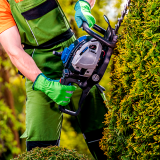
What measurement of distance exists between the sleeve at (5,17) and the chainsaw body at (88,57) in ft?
1.65

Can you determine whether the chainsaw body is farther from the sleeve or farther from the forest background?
the forest background

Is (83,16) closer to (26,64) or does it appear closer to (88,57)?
(88,57)

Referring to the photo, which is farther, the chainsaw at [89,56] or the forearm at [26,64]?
the forearm at [26,64]

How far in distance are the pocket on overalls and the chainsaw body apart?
0.28 m

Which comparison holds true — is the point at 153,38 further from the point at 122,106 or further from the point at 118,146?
the point at 118,146

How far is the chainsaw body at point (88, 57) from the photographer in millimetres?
1584

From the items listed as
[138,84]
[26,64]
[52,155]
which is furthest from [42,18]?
[52,155]

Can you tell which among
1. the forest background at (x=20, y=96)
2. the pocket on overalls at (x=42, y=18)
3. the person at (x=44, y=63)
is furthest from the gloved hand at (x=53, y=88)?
the forest background at (x=20, y=96)

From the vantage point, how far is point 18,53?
173 centimetres

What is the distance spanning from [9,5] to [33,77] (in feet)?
2.01

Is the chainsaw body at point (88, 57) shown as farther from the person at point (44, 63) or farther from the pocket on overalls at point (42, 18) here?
the pocket on overalls at point (42, 18)

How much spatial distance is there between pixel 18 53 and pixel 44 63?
253mm

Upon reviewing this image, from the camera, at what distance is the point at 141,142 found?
1.46 m

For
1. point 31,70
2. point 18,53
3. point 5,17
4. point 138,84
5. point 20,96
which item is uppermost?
point 5,17
